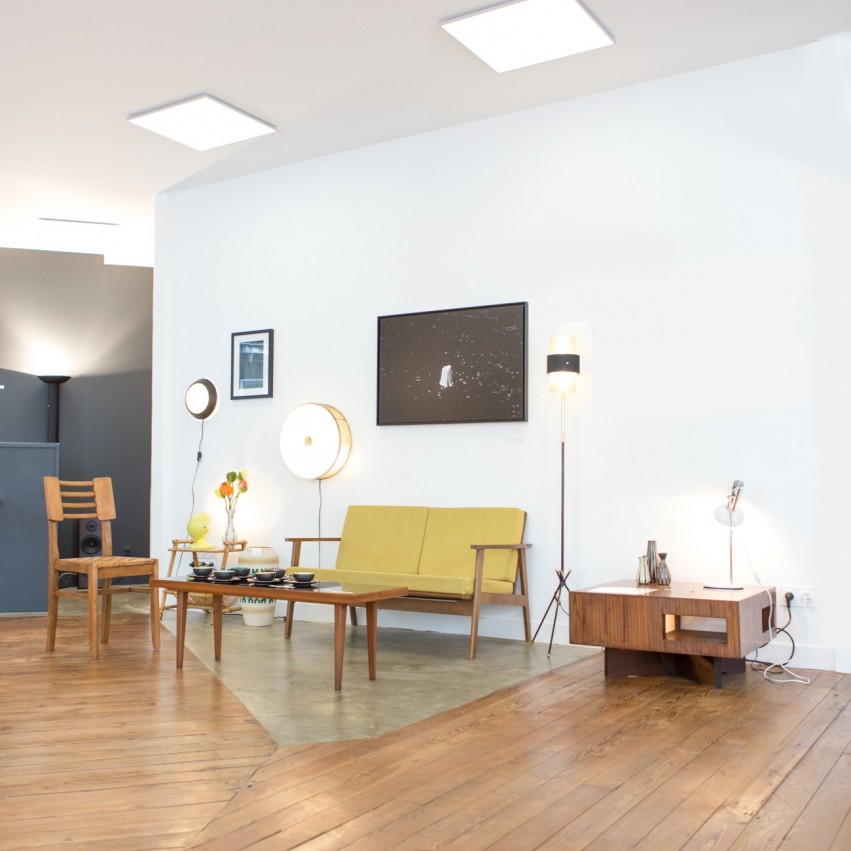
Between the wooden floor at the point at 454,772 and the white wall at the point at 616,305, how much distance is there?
3.78ft

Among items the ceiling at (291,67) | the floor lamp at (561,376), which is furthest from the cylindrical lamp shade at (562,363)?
the ceiling at (291,67)

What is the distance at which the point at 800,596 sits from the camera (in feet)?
14.9

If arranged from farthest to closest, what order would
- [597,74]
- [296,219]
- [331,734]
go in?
[296,219]
[597,74]
[331,734]

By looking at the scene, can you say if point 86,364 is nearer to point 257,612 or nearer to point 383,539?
point 257,612

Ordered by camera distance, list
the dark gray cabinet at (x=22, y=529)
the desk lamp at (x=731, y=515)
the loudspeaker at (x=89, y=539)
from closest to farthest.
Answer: the desk lamp at (x=731, y=515), the dark gray cabinet at (x=22, y=529), the loudspeaker at (x=89, y=539)

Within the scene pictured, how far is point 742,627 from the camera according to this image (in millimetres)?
3977

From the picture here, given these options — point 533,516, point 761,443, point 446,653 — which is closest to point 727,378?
point 761,443

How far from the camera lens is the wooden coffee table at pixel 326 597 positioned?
3.87 m

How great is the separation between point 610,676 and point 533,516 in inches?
50.5

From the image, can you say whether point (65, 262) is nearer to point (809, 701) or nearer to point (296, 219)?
point (296, 219)

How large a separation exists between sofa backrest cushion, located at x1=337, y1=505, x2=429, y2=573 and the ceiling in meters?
2.46

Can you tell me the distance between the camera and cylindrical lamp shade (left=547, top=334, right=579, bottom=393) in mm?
5031

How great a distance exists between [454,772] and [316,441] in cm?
352

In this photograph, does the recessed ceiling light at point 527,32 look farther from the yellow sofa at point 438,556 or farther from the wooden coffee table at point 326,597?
the wooden coffee table at point 326,597
